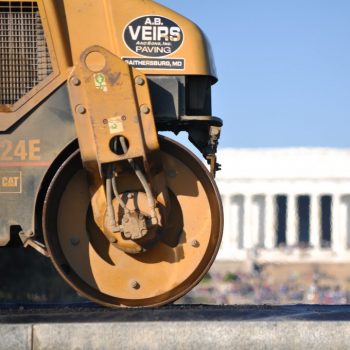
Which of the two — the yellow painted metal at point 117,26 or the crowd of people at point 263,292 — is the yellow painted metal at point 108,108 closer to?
the yellow painted metal at point 117,26

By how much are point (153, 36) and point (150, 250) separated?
1293mm

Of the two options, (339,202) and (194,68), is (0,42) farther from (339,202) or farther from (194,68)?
(339,202)

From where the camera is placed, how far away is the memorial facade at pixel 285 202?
99.3 m

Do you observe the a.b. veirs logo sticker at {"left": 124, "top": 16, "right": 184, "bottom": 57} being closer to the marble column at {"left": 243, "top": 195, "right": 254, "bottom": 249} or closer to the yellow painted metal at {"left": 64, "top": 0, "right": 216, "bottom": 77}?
the yellow painted metal at {"left": 64, "top": 0, "right": 216, "bottom": 77}

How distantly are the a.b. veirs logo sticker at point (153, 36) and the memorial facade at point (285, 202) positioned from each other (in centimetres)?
8833

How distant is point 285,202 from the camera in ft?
347

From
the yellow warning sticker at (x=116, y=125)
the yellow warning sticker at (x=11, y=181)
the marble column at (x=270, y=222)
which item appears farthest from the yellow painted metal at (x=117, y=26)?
the marble column at (x=270, y=222)

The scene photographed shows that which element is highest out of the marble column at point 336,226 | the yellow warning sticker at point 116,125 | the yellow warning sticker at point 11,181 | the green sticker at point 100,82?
the green sticker at point 100,82

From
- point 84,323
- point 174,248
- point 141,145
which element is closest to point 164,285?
point 174,248

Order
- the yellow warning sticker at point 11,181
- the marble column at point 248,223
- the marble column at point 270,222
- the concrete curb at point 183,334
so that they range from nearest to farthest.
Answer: the concrete curb at point 183,334, the yellow warning sticker at point 11,181, the marble column at point 248,223, the marble column at point 270,222

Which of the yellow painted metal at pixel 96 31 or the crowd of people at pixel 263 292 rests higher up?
the yellow painted metal at pixel 96 31

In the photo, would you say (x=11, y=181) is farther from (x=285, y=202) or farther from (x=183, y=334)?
(x=285, y=202)

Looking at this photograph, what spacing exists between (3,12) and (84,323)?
233 centimetres

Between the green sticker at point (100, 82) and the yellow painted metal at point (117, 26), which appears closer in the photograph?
the green sticker at point (100, 82)
